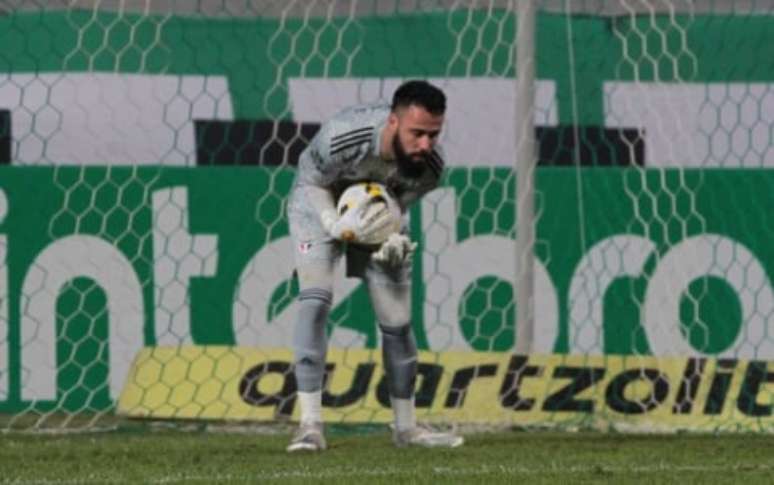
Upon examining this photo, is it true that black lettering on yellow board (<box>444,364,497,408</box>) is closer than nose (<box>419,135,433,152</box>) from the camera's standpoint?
No

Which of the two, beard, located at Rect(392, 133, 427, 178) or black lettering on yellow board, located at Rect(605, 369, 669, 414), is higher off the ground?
beard, located at Rect(392, 133, 427, 178)

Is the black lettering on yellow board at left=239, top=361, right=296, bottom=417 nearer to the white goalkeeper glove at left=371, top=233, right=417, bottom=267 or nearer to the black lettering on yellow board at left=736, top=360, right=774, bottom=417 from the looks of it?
the white goalkeeper glove at left=371, top=233, right=417, bottom=267

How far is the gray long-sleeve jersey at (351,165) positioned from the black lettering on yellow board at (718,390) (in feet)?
6.27

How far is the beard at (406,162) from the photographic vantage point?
8.05 m

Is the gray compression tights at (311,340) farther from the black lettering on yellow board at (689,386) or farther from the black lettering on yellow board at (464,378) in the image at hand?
the black lettering on yellow board at (689,386)

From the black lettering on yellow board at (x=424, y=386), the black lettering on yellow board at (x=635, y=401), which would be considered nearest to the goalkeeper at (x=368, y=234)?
the black lettering on yellow board at (x=424, y=386)

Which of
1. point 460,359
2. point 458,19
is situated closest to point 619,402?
point 460,359

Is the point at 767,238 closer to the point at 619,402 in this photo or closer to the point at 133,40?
the point at 619,402

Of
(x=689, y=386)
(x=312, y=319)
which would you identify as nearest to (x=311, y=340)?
(x=312, y=319)

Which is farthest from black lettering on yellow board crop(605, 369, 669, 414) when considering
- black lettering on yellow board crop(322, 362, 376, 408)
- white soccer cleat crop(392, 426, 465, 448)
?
white soccer cleat crop(392, 426, 465, 448)

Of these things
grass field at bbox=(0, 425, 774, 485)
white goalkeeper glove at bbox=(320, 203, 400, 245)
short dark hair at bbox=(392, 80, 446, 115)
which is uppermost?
short dark hair at bbox=(392, 80, 446, 115)

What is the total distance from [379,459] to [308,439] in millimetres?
394

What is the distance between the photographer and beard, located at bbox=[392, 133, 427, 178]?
8.05 m

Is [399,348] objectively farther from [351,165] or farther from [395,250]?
[351,165]
